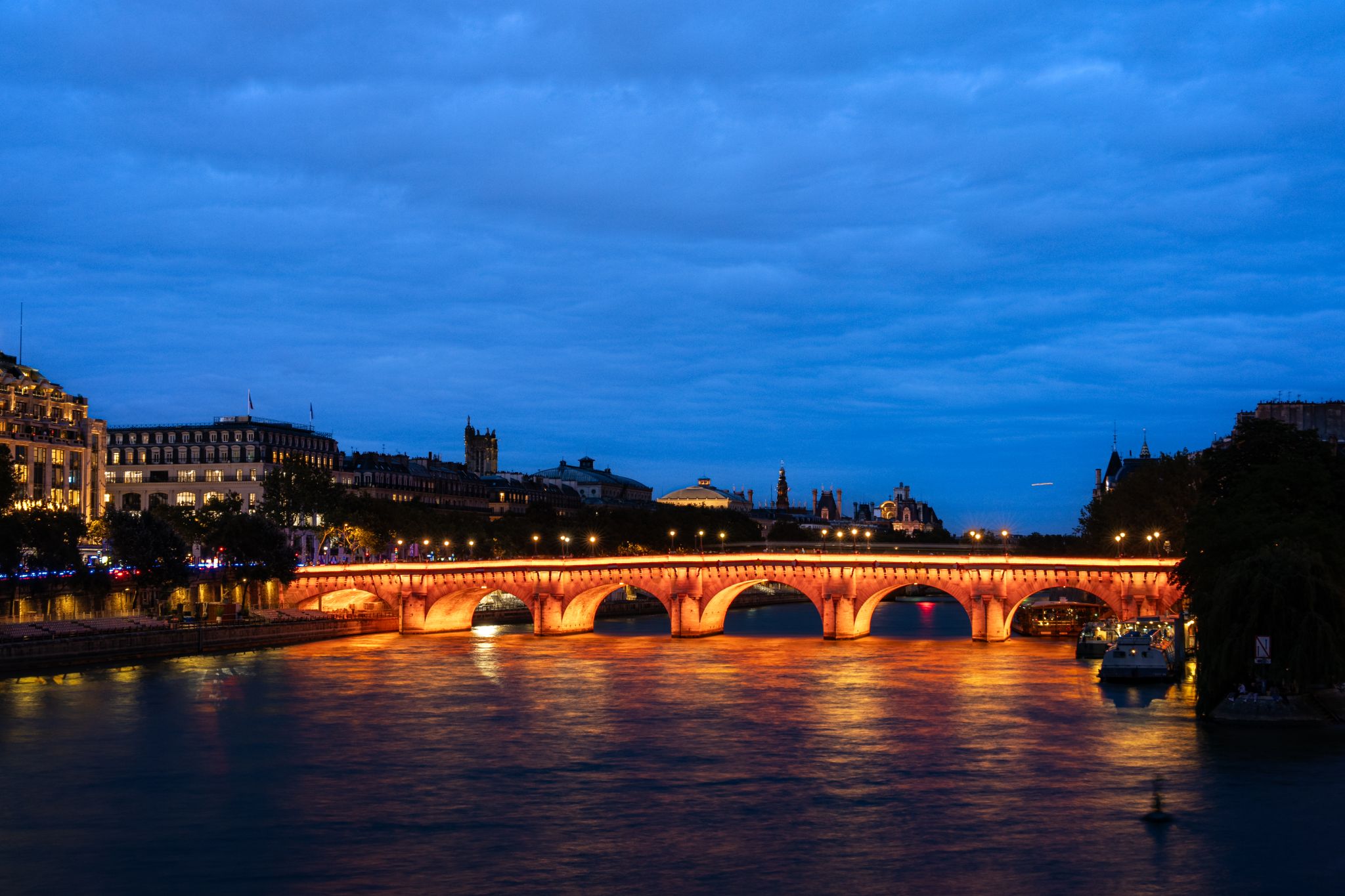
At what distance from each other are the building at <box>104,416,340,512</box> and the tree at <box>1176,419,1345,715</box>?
98702mm

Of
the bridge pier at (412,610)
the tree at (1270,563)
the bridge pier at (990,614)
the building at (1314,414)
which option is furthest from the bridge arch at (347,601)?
the building at (1314,414)

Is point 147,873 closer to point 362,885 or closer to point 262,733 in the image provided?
point 362,885

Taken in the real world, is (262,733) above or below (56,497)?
below

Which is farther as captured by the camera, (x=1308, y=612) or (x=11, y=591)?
(x=11, y=591)

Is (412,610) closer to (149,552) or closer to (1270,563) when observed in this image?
(149,552)

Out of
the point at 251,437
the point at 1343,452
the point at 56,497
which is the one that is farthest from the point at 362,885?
the point at 251,437

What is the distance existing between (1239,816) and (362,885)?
2268cm

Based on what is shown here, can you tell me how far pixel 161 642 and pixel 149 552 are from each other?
10.1 metres

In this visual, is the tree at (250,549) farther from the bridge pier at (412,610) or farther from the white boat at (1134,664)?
the white boat at (1134,664)

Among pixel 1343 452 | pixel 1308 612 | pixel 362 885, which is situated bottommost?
pixel 362 885

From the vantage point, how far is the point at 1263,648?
4959 cm

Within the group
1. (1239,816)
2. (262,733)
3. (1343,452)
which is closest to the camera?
(1239,816)

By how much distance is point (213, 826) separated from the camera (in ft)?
136

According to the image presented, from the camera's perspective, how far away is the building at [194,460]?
150375mm
